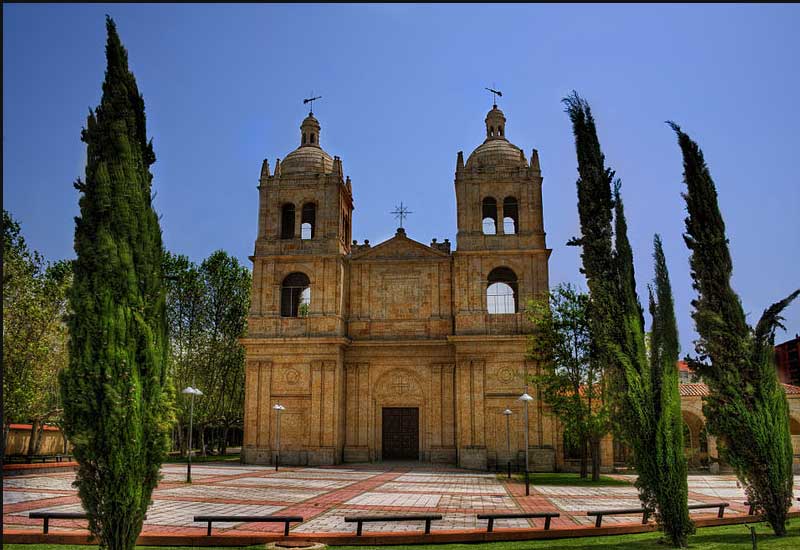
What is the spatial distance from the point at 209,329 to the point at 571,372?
2355cm

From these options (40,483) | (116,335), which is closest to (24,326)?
(40,483)

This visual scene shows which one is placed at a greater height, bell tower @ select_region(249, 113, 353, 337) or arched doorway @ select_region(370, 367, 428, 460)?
bell tower @ select_region(249, 113, 353, 337)

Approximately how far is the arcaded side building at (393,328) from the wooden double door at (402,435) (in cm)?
5

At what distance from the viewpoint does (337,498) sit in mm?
18375

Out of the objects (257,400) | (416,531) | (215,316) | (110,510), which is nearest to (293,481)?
(257,400)

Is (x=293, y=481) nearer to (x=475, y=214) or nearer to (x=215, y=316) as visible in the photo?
(x=475, y=214)

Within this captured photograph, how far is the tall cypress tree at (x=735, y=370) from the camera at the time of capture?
12.2 meters

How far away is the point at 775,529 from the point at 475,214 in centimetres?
2399

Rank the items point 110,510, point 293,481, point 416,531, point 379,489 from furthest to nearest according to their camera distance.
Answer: point 293,481
point 379,489
point 416,531
point 110,510

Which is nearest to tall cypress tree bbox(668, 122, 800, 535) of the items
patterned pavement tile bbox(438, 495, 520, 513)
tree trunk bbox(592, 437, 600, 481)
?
patterned pavement tile bbox(438, 495, 520, 513)

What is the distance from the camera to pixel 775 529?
12.0m

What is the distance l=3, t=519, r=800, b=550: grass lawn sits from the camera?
36.0 ft

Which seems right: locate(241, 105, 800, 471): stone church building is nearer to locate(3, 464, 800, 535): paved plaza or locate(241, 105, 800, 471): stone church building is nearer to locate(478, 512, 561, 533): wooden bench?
locate(3, 464, 800, 535): paved plaza

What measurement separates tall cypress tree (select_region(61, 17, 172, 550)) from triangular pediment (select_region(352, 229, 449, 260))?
25.5 meters
